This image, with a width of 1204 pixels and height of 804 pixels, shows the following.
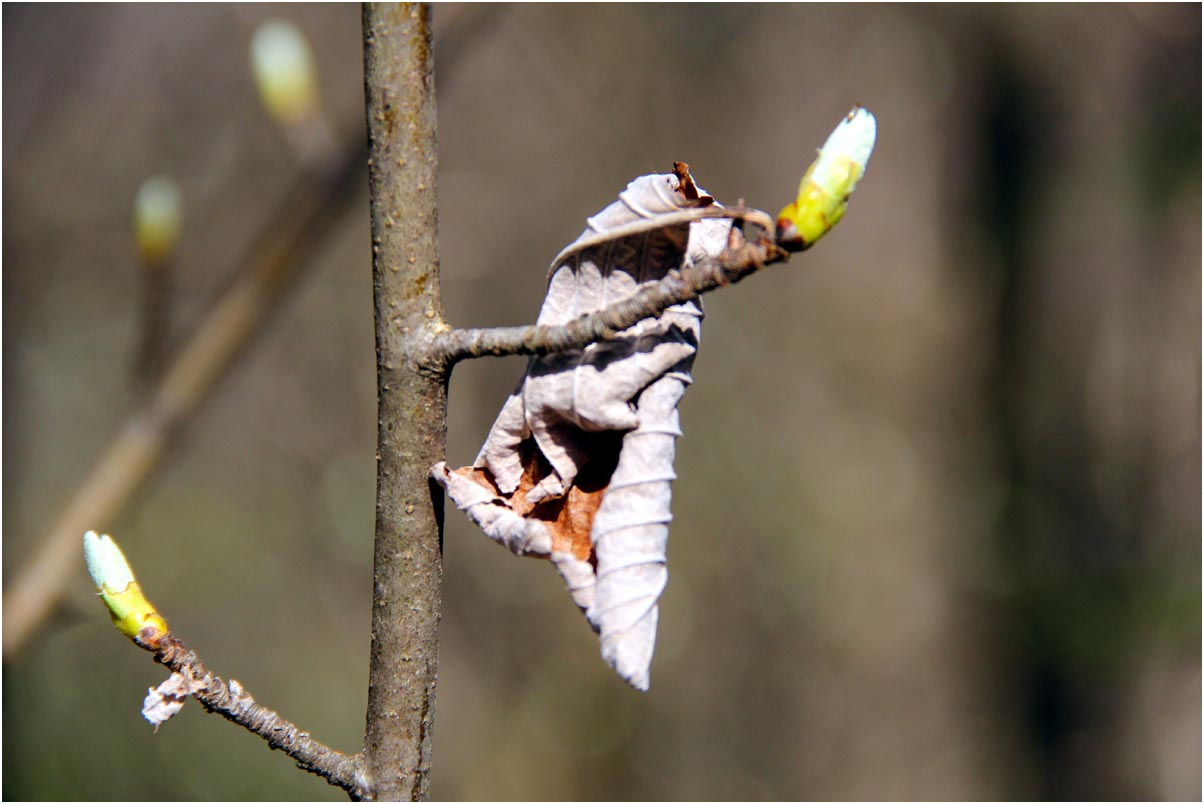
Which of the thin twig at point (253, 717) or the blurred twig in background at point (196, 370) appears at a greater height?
the blurred twig in background at point (196, 370)

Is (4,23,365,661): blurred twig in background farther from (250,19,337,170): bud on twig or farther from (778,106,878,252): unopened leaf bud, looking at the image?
(778,106,878,252): unopened leaf bud

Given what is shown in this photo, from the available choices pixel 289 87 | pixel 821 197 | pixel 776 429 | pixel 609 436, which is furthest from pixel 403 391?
pixel 776 429

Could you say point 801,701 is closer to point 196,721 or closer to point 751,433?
point 751,433

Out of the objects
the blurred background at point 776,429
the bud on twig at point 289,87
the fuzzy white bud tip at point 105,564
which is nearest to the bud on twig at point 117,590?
the fuzzy white bud tip at point 105,564

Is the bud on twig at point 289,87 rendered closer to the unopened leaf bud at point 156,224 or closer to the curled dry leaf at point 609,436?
the unopened leaf bud at point 156,224

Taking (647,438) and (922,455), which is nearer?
(647,438)

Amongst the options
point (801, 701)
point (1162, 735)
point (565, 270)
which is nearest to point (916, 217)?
point (801, 701)
